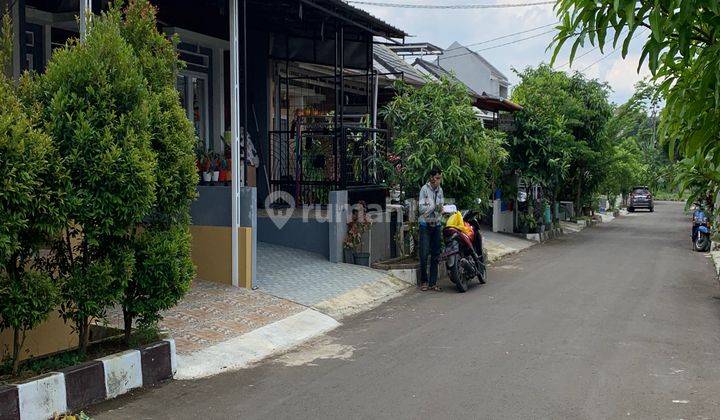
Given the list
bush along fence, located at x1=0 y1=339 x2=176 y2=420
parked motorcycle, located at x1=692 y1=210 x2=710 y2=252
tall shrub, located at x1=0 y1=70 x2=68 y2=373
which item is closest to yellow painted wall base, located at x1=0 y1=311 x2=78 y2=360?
tall shrub, located at x1=0 y1=70 x2=68 y2=373

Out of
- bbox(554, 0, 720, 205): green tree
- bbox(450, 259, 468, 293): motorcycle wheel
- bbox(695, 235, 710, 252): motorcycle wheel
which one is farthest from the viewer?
bbox(695, 235, 710, 252): motorcycle wheel

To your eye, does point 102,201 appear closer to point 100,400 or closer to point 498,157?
point 100,400

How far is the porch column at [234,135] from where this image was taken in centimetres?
955

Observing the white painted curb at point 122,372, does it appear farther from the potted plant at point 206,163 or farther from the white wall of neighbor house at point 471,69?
the white wall of neighbor house at point 471,69

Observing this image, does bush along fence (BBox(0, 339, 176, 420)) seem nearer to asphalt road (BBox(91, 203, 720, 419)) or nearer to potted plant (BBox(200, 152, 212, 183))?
asphalt road (BBox(91, 203, 720, 419))

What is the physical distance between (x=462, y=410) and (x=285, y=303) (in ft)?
14.2

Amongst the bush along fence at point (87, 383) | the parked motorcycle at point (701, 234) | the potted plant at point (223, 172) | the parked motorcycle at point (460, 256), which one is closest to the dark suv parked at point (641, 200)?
the parked motorcycle at point (701, 234)

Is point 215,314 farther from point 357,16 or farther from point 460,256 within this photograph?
point 357,16

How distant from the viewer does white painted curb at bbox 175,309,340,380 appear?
6645mm

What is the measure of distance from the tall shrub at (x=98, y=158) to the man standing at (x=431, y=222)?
233 inches

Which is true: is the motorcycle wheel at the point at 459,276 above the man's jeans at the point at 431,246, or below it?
below

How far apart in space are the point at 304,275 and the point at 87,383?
563cm

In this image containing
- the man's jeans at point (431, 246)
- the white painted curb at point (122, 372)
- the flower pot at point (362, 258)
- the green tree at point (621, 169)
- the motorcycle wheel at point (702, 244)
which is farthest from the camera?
the green tree at point (621, 169)

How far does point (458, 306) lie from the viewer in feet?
32.9
